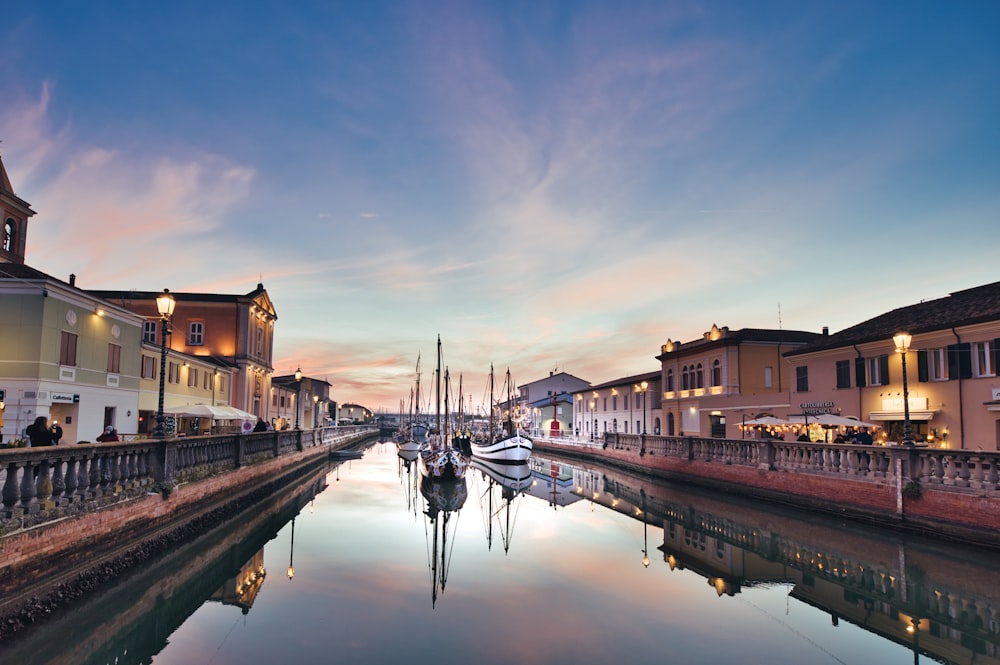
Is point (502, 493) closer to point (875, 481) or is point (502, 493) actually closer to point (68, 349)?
point (875, 481)

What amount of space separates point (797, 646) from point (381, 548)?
1144 centimetres

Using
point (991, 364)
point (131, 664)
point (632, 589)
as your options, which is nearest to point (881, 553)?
point (632, 589)

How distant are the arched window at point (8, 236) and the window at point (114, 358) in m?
11.4

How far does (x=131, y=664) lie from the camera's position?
357 inches

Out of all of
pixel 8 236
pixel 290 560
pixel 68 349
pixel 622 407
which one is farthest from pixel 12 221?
pixel 622 407

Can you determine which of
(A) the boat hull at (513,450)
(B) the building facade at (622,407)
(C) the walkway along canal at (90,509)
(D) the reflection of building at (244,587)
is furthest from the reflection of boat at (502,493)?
(B) the building facade at (622,407)

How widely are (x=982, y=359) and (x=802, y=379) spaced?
11.9 metres

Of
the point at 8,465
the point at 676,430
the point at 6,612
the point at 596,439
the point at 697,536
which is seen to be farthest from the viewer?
the point at 596,439

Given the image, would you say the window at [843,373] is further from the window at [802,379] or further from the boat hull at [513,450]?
the boat hull at [513,450]

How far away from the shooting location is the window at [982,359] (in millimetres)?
23734

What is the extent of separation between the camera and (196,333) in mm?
53844

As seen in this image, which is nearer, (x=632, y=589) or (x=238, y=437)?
(x=632, y=589)

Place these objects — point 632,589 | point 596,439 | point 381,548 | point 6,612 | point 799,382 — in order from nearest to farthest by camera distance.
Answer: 1. point 6,612
2. point 632,589
3. point 381,548
4. point 799,382
5. point 596,439

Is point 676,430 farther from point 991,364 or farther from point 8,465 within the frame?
point 8,465
